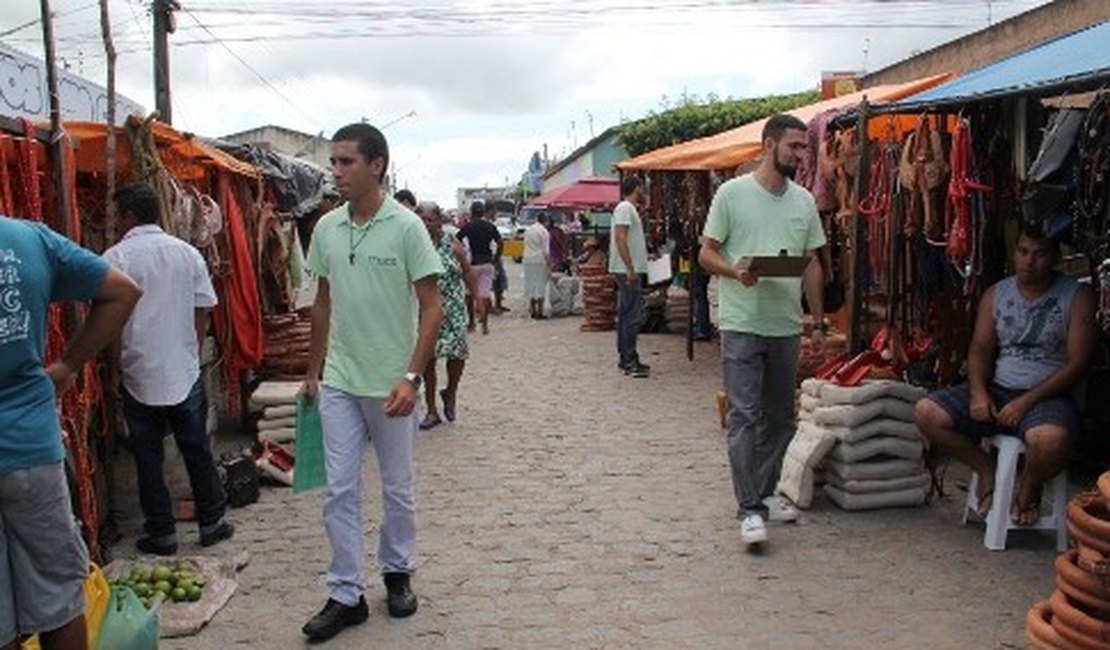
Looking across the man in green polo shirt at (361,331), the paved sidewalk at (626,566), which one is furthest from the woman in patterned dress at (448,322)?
the man in green polo shirt at (361,331)

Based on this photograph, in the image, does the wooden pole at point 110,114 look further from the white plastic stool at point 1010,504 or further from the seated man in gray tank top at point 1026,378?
the white plastic stool at point 1010,504

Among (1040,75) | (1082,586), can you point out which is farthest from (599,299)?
(1082,586)

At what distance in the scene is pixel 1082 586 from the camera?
137 inches

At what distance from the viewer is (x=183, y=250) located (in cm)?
543

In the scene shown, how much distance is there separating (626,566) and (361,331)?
1805mm

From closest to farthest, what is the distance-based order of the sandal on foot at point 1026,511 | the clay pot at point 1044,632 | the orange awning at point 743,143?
the clay pot at point 1044,632
the sandal on foot at point 1026,511
the orange awning at point 743,143

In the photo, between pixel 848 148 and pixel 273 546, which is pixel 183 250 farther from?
pixel 848 148

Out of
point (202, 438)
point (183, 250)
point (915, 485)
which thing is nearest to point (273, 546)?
point (202, 438)

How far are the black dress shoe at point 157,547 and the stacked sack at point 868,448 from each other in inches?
132

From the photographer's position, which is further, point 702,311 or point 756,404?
point 702,311

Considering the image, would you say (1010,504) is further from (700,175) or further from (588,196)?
(588,196)

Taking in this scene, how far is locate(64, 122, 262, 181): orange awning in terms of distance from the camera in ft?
19.2

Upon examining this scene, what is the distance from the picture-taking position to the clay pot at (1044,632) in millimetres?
3537

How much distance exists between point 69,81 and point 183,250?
13.3 feet
